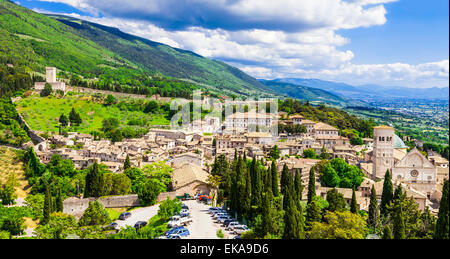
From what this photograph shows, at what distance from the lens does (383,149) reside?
→ 46.4 meters

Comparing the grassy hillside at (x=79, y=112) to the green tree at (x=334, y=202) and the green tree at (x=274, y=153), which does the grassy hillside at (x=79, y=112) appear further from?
the green tree at (x=334, y=202)

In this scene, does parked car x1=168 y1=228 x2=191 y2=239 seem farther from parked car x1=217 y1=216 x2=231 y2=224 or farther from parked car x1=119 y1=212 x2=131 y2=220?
parked car x1=119 y1=212 x2=131 y2=220

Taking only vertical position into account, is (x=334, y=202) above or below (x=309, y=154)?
below

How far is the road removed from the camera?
99.5ft

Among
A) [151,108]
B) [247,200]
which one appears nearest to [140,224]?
[247,200]

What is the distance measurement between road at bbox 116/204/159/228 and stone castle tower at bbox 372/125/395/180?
29765mm

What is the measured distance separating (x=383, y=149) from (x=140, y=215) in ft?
106

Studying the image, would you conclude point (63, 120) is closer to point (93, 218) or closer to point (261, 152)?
point (261, 152)

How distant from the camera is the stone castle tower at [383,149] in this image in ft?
152

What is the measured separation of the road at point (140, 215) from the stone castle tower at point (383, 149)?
97.7 feet

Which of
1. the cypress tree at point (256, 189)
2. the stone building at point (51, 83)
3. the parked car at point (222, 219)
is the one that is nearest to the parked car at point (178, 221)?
the parked car at point (222, 219)

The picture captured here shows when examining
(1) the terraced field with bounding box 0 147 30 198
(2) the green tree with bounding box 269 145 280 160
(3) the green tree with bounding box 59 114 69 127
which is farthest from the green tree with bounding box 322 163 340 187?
(3) the green tree with bounding box 59 114 69 127
